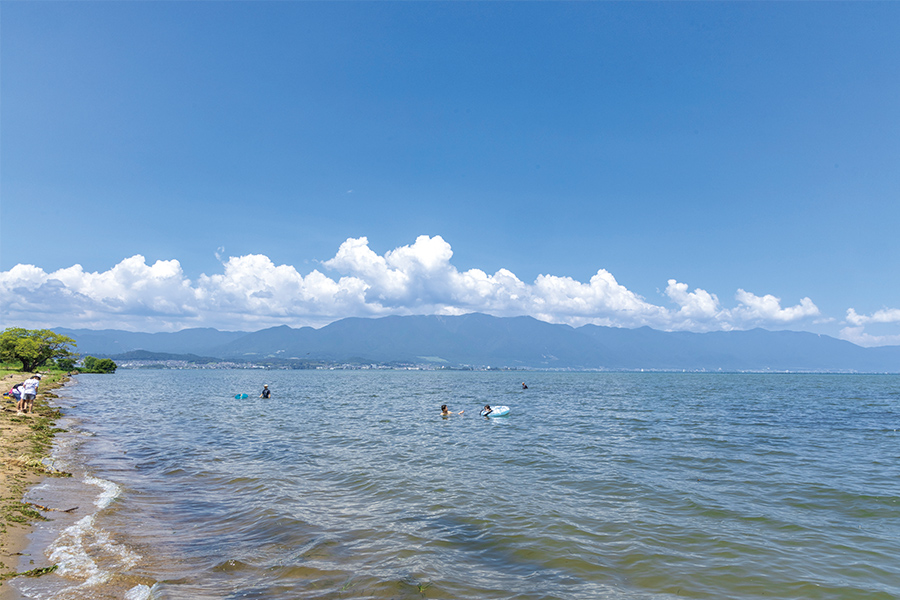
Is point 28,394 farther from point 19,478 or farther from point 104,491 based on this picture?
point 104,491

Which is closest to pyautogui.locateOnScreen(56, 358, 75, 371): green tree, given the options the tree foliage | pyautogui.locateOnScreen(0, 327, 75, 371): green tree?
the tree foliage

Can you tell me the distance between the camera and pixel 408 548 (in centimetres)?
1206

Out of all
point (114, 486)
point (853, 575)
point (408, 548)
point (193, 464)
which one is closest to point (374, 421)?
point (193, 464)

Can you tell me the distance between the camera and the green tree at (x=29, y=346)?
9344cm

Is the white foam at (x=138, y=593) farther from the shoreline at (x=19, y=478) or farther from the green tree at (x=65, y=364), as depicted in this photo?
the green tree at (x=65, y=364)

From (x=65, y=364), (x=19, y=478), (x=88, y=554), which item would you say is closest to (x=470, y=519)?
(x=88, y=554)

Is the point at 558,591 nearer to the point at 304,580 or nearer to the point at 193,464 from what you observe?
the point at 304,580

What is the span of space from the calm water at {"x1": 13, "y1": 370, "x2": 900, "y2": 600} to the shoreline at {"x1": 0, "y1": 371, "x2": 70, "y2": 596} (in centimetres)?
35

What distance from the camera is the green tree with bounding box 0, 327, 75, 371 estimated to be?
9344cm

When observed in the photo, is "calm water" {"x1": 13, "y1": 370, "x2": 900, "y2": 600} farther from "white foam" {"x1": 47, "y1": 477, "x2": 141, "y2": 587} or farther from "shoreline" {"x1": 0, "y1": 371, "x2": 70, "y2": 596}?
"shoreline" {"x1": 0, "y1": 371, "x2": 70, "y2": 596}

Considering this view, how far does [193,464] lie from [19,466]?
646 cm

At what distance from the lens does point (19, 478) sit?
15953 millimetres

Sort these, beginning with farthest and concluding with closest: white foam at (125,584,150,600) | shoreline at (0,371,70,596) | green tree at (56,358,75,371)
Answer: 1. green tree at (56,358,75,371)
2. shoreline at (0,371,70,596)
3. white foam at (125,584,150,600)

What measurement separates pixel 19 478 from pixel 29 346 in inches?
4166
